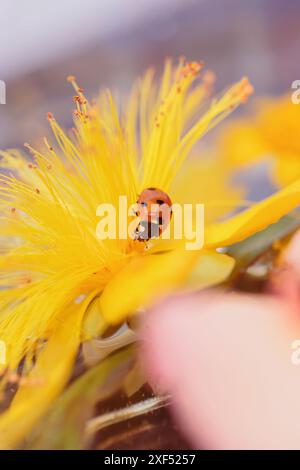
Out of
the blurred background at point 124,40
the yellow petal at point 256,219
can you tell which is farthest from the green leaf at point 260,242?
the blurred background at point 124,40

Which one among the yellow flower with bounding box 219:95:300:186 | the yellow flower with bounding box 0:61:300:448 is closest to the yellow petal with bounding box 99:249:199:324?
the yellow flower with bounding box 0:61:300:448

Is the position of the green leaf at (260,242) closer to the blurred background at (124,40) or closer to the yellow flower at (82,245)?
the yellow flower at (82,245)

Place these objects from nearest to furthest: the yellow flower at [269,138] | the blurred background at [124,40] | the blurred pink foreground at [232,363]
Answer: the blurred pink foreground at [232,363] < the yellow flower at [269,138] < the blurred background at [124,40]

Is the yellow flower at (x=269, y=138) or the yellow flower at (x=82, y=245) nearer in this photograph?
the yellow flower at (x=82, y=245)

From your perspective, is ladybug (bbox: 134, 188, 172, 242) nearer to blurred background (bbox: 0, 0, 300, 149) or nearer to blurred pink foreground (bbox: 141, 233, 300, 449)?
blurred pink foreground (bbox: 141, 233, 300, 449)

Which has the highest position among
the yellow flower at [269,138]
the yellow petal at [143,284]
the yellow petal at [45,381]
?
the yellow flower at [269,138]

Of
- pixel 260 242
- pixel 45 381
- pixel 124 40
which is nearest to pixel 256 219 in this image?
pixel 260 242

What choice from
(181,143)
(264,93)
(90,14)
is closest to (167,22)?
(90,14)
